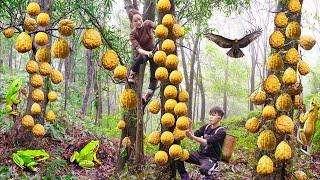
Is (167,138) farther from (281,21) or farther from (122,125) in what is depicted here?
(281,21)

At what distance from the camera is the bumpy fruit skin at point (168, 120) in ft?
16.6

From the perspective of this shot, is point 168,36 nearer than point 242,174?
Yes

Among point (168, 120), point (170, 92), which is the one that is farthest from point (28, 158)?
point (170, 92)

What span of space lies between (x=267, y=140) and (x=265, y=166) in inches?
13.0

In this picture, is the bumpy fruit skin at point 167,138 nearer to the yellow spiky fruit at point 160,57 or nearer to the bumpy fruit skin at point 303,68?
the yellow spiky fruit at point 160,57

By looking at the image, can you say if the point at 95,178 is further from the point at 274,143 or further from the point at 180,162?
the point at 274,143

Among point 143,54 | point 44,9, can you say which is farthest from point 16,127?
point 143,54

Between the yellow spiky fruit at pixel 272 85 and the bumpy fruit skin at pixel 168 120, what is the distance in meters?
1.29

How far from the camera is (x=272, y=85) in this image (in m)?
4.68

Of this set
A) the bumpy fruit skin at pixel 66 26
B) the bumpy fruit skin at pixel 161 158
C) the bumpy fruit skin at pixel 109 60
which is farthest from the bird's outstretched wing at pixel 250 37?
the bumpy fruit skin at pixel 66 26

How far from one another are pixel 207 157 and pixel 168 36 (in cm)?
201

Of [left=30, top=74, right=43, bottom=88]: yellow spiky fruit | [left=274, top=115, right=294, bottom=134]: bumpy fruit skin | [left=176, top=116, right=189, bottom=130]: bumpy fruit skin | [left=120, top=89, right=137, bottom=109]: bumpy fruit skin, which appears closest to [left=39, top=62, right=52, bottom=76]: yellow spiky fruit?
[left=30, top=74, right=43, bottom=88]: yellow spiky fruit

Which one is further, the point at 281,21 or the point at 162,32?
the point at 162,32

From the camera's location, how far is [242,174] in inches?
291
